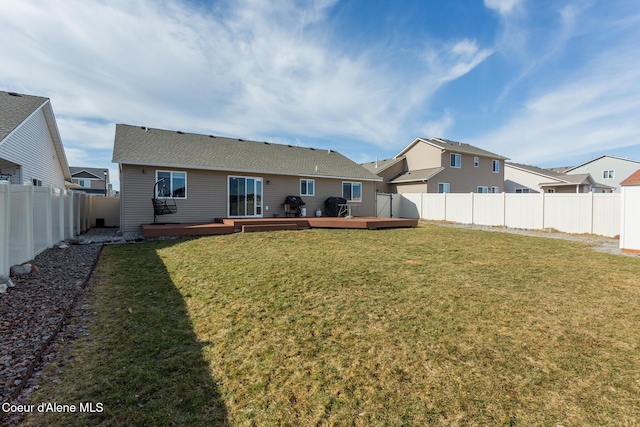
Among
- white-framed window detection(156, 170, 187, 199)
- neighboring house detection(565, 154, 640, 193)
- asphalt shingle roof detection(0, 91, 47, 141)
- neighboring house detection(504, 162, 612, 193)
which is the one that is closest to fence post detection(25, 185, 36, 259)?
asphalt shingle roof detection(0, 91, 47, 141)

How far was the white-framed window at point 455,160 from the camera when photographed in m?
23.3

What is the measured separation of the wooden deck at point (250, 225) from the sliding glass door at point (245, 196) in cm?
101

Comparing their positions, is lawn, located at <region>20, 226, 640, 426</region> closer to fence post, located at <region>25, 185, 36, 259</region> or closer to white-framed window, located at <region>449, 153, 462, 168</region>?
fence post, located at <region>25, 185, 36, 259</region>

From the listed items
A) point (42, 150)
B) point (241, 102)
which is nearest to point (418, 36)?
point (241, 102)

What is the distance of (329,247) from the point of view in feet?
27.3

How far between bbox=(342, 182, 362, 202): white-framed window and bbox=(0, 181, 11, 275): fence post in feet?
43.8

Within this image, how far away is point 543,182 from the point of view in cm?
2703

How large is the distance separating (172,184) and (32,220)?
583 centimetres

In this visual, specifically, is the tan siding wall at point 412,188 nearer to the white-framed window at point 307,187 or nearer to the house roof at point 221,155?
the house roof at point 221,155

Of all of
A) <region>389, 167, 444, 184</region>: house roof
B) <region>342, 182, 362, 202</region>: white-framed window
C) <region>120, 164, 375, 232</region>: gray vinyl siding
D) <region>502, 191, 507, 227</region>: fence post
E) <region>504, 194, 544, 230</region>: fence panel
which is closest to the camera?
<region>120, 164, 375, 232</region>: gray vinyl siding

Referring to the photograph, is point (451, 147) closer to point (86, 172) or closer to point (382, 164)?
point (382, 164)

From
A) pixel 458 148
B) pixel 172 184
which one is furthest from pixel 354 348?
pixel 458 148

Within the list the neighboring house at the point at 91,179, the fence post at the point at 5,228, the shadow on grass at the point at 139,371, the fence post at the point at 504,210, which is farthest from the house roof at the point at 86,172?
the fence post at the point at 504,210

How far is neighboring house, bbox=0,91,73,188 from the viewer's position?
9820mm
